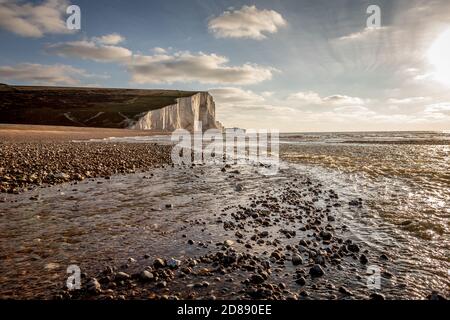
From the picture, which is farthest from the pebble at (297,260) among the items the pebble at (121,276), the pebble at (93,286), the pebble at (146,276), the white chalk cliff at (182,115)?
the white chalk cliff at (182,115)

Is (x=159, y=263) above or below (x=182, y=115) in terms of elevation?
below

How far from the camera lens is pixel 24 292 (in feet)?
17.7

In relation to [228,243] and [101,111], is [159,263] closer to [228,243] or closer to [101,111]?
[228,243]

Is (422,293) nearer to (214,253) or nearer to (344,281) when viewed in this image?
(344,281)

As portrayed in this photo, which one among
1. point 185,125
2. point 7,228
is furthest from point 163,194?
point 185,125

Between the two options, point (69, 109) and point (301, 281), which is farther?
point (69, 109)

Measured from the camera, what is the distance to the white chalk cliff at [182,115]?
5295 inches

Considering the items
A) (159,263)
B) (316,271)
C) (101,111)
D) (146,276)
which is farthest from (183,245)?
(101,111)

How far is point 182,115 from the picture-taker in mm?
160750

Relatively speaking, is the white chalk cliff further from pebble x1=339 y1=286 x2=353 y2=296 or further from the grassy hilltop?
pebble x1=339 y1=286 x2=353 y2=296

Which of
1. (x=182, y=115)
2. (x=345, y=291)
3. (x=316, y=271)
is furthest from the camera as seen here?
(x=182, y=115)

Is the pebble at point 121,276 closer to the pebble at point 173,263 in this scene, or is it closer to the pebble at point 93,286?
the pebble at point 93,286

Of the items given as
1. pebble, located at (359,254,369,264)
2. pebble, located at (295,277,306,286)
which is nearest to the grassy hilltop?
pebble, located at (359,254,369,264)

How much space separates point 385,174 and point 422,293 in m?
17.4
